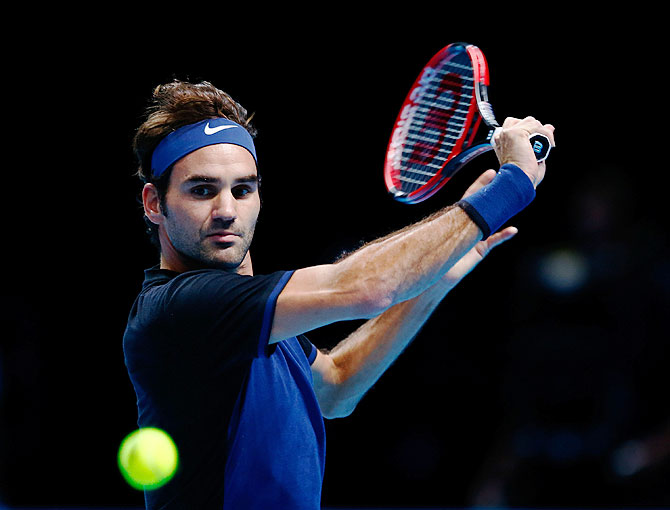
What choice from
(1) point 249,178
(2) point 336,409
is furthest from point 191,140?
(2) point 336,409

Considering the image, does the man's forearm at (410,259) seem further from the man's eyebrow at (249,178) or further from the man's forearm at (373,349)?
the man's forearm at (373,349)

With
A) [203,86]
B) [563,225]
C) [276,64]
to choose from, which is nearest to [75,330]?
[276,64]

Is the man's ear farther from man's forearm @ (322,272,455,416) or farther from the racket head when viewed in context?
man's forearm @ (322,272,455,416)

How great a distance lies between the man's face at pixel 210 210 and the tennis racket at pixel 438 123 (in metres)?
0.57

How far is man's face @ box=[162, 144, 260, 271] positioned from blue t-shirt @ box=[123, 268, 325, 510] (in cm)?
16

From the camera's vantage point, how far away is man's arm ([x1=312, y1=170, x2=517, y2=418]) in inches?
129

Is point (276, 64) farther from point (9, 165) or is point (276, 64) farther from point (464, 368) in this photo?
point (464, 368)

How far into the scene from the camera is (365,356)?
3.35 metres

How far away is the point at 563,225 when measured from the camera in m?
7.05

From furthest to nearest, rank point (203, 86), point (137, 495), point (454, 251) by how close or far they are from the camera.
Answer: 1. point (137, 495)
2. point (203, 86)
3. point (454, 251)

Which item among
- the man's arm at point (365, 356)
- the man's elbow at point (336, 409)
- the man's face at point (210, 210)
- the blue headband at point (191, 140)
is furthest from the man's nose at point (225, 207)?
the man's elbow at point (336, 409)

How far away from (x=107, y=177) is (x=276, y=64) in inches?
65.3

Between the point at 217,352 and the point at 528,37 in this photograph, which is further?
the point at 528,37

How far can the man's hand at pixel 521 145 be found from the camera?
8.59 feet
